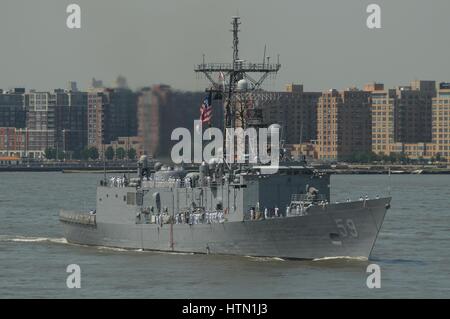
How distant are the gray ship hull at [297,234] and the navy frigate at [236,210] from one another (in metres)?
0.04

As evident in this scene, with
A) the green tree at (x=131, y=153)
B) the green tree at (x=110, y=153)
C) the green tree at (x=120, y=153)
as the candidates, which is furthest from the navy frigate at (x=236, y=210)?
the green tree at (x=110, y=153)

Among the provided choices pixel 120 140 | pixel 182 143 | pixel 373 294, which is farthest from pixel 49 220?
pixel 120 140

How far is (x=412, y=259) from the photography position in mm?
56438

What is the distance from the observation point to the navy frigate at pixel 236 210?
50969 mm

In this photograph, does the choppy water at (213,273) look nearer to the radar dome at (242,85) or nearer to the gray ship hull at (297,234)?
the gray ship hull at (297,234)

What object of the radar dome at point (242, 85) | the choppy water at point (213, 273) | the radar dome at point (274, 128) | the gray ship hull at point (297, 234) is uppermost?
the radar dome at point (242, 85)

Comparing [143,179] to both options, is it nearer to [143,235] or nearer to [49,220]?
[143,235]

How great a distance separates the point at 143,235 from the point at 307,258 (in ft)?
32.2

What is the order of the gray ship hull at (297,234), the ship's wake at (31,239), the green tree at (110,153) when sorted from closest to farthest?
the gray ship hull at (297,234)
the ship's wake at (31,239)
the green tree at (110,153)

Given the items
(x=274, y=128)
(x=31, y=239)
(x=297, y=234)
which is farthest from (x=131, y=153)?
(x=297, y=234)

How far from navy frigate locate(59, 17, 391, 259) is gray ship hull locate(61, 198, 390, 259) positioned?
0.13 feet

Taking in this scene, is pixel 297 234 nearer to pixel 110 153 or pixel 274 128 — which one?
pixel 274 128

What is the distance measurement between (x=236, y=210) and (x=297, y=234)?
3448 mm

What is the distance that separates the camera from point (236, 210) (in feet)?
177
